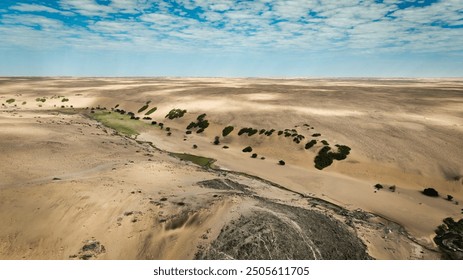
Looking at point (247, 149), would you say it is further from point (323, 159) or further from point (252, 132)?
point (323, 159)

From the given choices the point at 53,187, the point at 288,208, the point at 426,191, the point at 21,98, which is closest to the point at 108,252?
the point at 53,187

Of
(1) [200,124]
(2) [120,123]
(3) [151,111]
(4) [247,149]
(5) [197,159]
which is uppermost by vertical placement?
(3) [151,111]

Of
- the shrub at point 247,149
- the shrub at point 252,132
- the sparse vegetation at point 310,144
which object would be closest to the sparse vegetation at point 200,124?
the shrub at point 252,132

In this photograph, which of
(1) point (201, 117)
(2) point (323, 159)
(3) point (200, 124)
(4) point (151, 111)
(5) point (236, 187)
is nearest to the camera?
(5) point (236, 187)

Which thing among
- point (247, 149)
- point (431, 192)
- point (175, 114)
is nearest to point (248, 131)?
point (247, 149)

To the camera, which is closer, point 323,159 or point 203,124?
point 323,159

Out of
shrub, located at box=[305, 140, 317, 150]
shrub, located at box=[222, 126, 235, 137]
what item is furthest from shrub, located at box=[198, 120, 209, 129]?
shrub, located at box=[305, 140, 317, 150]
